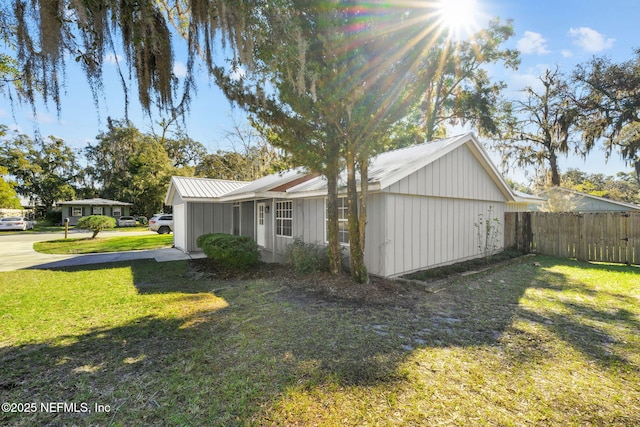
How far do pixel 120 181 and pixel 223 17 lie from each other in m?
36.6

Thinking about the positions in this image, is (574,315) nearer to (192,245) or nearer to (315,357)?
(315,357)

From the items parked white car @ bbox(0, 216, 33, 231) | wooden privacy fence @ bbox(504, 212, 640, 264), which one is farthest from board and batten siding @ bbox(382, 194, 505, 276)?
parked white car @ bbox(0, 216, 33, 231)

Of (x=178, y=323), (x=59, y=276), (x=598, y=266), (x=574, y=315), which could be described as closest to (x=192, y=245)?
(x=59, y=276)

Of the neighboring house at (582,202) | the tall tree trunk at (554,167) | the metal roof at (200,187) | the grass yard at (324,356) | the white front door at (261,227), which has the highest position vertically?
the tall tree trunk at (554,167)

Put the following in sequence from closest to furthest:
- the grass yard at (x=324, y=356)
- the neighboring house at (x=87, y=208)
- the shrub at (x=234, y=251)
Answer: the grass yard at (x=324, y=356) < the shrub at (x=234, y=251) < the neighboring house at (x=87, y=208)

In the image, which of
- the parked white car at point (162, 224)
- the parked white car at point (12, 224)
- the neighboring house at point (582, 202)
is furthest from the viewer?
the parked white car at point (12, 224)

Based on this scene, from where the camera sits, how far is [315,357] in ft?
10.9

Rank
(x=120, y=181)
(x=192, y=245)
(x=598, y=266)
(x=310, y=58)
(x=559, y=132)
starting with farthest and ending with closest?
(x=120, y=181) < (x=559, y=132) < (x=192, y=245) < (x=598, y=266) < (x=310, y=58)

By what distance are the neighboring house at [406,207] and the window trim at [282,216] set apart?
0.04 metres

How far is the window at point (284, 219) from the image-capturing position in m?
10.5

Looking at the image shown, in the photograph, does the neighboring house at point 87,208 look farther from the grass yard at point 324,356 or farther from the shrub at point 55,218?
the grass yard at point 324,356

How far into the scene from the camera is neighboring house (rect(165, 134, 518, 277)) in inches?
281

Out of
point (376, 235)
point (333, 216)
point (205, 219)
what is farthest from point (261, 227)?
point (376, 235)

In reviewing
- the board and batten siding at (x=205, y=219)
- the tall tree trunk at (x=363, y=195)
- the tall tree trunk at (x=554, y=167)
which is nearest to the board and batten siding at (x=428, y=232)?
the tall tree trunk at (x=363, y=195)
